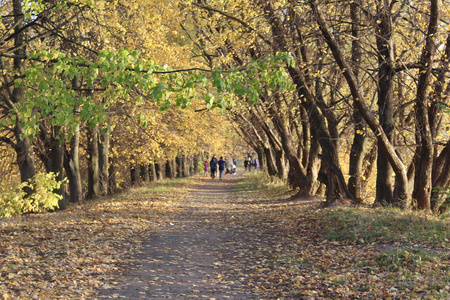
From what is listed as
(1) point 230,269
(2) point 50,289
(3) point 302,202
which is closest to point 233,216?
(3) point 302,202

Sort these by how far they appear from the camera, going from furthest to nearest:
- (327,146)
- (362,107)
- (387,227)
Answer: (327,146) < (362,107) < (387,227)

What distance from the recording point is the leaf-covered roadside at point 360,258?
6.05m

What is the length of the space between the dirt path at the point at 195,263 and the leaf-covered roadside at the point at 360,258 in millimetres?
396

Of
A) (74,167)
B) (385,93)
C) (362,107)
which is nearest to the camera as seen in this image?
(362,107)

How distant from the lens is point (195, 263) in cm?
835

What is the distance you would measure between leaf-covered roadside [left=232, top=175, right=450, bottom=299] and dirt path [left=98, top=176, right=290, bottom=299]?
0.40 m

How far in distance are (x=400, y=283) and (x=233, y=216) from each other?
901 centimetres

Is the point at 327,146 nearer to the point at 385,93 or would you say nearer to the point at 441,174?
the point at 385,93

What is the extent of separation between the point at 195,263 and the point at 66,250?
2370 mm

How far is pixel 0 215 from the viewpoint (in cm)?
1365

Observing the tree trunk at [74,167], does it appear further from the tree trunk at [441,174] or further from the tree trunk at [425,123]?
the tree trunk at [441,174]

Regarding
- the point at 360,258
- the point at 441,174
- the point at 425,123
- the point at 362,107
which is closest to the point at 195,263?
the point at 360,258

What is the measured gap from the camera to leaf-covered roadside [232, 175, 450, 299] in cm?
605

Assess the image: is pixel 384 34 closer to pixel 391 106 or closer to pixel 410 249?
pixel 391 106
